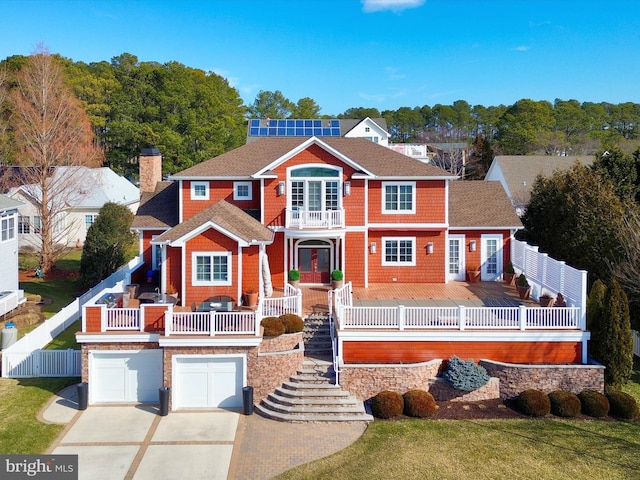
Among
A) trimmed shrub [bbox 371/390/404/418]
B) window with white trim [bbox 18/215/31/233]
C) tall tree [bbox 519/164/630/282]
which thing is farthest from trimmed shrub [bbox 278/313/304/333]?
window with white trim [bbox 18/215/31/233]

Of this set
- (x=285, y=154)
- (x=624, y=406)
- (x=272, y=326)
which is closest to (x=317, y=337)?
(x=272, y=326)

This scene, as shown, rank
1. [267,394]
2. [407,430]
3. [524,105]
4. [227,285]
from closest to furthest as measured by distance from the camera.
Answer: [407,430] → [267,394] → [227,285] → [524,105]

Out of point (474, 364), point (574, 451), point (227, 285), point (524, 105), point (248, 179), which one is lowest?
point (574, 451)

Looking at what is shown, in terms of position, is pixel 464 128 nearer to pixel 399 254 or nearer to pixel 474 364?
pixel 399 254

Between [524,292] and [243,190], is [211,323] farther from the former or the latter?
[524,292]

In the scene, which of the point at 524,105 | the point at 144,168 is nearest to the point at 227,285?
the point at 144,168

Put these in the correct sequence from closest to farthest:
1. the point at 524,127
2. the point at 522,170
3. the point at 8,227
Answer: the point at 8,227 → the point at 522,170 → the point at 524,127

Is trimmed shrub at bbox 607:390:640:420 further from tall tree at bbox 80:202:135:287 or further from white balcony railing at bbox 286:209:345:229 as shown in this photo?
tall tree at bbox 80:202:135:287

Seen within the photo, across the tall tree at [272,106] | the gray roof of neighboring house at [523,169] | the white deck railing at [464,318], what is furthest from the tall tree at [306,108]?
the white deck railing at [464,318]
